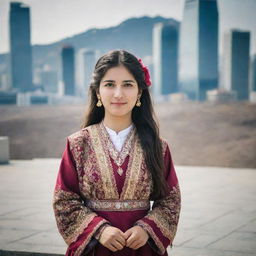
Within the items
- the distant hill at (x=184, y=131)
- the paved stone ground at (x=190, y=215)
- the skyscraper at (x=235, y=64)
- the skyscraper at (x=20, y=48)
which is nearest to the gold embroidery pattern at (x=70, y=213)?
→ the paved stone ground at (x=190, y=215)

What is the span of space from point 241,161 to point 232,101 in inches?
124

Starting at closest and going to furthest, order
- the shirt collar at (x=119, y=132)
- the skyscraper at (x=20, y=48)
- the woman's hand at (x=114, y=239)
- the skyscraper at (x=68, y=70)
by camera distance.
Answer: the woman's hand at (x=114, y=239), the shirt collar at (x=119, y=132), the skyscraper at (x=20, y=48), the skyscraper at (x=68, y=70)

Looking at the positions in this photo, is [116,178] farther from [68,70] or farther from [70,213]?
[68,70]

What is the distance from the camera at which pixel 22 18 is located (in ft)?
48.3

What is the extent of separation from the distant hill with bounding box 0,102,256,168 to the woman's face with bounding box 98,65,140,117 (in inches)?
452

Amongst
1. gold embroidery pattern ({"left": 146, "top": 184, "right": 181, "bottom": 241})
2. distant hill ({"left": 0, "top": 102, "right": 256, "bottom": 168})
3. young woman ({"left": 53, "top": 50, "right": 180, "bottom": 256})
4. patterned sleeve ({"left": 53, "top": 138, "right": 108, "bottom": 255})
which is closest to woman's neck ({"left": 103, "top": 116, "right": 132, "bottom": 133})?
young woman ({"left": 53, "top": 50, "right": 180, "bottom": 256})

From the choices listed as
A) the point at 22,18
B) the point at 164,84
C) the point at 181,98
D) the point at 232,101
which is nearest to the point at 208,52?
the point at 164,84

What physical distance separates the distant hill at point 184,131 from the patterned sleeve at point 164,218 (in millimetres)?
11388

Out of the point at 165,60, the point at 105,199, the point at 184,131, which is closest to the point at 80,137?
the point at 105,199

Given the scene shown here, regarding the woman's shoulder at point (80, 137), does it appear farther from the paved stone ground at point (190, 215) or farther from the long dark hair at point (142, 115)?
the paved stone ground at point (190, 215)

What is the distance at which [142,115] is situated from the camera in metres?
1.97

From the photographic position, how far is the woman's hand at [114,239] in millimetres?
1680

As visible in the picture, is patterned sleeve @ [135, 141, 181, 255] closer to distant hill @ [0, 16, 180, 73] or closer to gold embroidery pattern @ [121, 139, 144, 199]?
gold embroidery pattern @ [121, 139, 144, 199]

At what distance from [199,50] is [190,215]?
23866 mm
